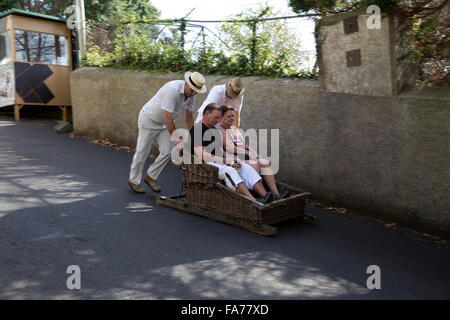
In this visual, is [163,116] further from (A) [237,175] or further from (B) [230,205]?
(B) [230,205]

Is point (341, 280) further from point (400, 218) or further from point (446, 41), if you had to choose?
point (446, 41)

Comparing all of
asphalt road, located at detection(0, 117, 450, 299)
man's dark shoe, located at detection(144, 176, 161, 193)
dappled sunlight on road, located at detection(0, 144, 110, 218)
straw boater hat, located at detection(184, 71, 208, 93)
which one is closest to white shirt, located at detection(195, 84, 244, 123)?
straw boater hat, located at detection(184, 71, 208, 93)

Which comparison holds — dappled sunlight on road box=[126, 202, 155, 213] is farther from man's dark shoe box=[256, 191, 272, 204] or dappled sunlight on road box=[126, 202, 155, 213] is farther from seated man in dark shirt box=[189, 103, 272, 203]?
man's dark shoe box=[256, 191, 272, 204]

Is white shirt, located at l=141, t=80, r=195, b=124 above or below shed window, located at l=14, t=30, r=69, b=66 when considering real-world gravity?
below

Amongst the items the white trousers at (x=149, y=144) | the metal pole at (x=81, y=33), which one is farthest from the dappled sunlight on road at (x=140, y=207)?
the metal pole at (x=81, y=33)

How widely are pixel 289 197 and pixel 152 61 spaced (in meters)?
6.58

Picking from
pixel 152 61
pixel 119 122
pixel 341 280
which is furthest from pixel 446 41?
pixel 119 122

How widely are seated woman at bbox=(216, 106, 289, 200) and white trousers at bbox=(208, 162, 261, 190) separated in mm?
156

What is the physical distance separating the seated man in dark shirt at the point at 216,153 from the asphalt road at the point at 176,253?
625 mm

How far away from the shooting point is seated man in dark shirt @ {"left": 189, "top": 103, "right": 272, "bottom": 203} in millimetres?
5984

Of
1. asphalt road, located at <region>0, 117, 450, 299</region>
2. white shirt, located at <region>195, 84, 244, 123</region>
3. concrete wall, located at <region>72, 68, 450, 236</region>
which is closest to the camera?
asphalt road, located at <region>0, 117, 450, 299</region>

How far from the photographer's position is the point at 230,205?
589 centimetres

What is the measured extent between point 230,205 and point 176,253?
49.8 inches

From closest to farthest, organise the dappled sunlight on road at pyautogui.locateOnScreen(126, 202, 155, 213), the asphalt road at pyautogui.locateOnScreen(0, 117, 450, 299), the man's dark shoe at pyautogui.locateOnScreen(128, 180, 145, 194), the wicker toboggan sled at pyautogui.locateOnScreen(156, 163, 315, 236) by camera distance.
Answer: the asphalt road at pyautogui.locateOnScreen(0, 117, 450, 299) < the wicker toboggan sled at pyautogui.locateOnScreen(156, 163, 315, 236) < the dappled sunlight on road at pyautogui.locateOnScreen(126, 202, 155, 213) < the man's dark shoe at pyautogui.locateOnScreen(128, 180, 145, 194)
